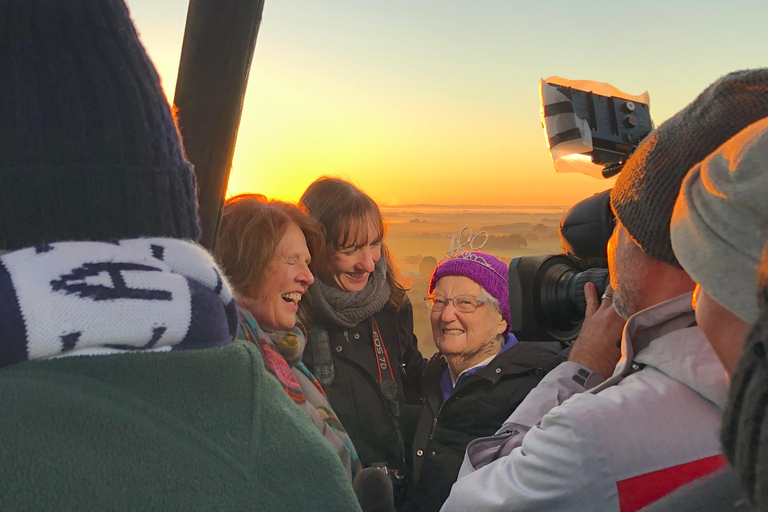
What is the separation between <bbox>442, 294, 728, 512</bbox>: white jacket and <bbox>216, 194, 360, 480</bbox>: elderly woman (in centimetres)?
59

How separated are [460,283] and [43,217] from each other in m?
1.80

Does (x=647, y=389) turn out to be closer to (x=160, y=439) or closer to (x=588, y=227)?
(x=588, y=227)

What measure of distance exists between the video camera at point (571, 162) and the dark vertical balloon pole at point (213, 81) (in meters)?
0.82

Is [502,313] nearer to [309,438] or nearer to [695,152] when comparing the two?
[695,152]

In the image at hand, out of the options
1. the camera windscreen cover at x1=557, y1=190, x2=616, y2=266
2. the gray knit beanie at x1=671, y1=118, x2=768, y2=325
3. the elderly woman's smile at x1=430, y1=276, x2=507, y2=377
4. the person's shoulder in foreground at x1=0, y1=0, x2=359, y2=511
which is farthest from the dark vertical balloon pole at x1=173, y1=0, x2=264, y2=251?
the elderly woman's smile at x1=430, y1=276, x2=507, y2=377

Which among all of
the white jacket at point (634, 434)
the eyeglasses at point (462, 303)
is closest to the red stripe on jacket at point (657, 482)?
the white jacket at point (634, 434)

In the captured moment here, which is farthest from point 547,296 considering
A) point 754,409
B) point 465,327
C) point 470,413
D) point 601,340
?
point 754,409

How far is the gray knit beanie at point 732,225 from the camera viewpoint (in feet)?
1.54

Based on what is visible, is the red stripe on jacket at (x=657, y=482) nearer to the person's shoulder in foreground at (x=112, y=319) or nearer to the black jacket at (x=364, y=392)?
the person's shoulder in foreground at (x=112, y=319)

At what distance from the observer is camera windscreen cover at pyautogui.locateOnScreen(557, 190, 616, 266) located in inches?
48.5

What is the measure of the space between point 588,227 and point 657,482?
548 mm

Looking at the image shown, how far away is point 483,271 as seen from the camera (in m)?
2.13

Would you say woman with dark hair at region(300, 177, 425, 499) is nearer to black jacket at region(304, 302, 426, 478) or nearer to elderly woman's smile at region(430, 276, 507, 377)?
black jacket at region(304, 302, 426, 478)

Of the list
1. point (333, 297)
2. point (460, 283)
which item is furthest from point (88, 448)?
point (460, 283)
